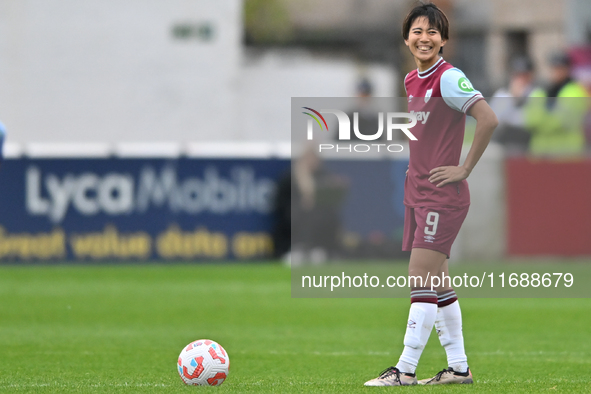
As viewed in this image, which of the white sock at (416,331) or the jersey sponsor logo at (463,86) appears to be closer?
the jersey sponsor logo at (463,86)

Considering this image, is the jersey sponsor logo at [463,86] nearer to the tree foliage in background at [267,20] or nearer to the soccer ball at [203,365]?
the soccer ball at [203,365]

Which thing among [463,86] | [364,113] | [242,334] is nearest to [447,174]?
[463,86]

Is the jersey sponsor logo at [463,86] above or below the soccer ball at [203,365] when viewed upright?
above

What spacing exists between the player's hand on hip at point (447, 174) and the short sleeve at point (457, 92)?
32 cm

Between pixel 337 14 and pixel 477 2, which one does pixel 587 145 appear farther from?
pixel 337 14

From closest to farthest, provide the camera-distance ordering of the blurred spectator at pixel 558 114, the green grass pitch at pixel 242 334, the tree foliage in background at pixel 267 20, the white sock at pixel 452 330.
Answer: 1. the white sock at pixel 452 330
2. the green grass pitch at pixel 242 334
3. the blurred spectator at pixel 558 114
4. the tree foliage in background at pixel 267 20

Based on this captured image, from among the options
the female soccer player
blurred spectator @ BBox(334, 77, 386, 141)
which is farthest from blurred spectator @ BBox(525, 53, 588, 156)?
the female soccer player

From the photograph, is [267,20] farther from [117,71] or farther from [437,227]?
[437,227]

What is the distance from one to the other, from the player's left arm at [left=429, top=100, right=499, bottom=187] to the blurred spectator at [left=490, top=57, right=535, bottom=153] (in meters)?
9.48

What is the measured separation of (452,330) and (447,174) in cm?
90

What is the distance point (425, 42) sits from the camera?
19.2 feet

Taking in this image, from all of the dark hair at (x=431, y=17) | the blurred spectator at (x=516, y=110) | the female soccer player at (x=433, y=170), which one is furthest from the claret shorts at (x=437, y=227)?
the blurred spectator at (x=516, y=110)

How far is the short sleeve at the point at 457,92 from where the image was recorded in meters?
5.76

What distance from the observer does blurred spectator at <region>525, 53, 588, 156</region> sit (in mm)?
15086
